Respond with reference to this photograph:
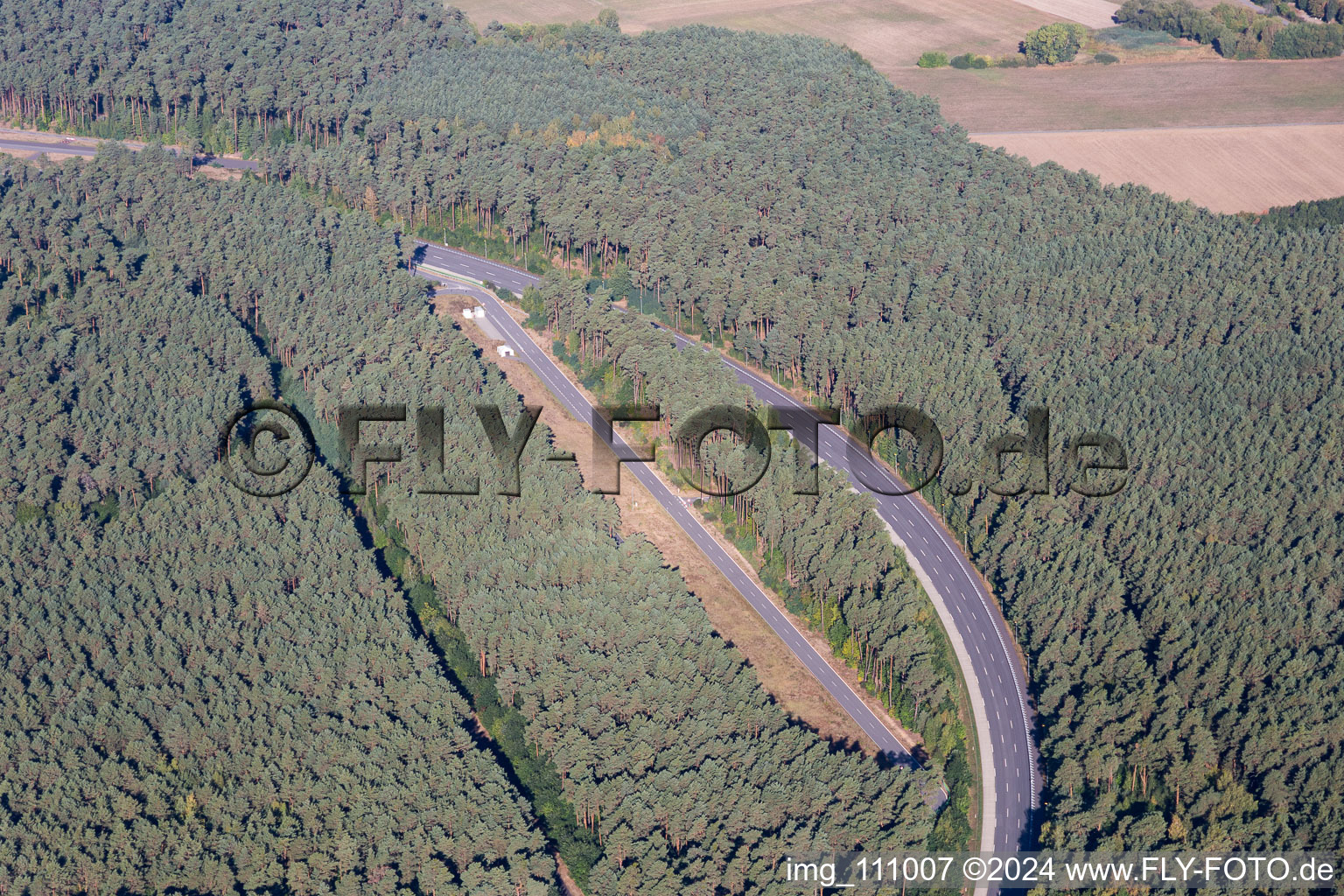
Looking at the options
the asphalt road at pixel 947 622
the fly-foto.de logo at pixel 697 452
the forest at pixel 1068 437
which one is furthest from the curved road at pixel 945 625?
the forest at pixel 1068 437

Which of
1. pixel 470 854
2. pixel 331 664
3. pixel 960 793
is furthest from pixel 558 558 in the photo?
pixel 960 793

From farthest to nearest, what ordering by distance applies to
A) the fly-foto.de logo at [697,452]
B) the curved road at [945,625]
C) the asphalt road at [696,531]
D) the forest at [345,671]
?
the fly-foto.de logo at [697,452] < the asphalt road at [696,531] < the curved road at [945,625] < the forest at [345,671]

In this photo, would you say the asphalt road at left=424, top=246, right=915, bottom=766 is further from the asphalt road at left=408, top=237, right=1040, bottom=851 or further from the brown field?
the brown field

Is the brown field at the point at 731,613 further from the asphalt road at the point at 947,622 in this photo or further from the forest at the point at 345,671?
the forest at the point at 345,671

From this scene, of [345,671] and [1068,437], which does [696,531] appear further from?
[345,671]

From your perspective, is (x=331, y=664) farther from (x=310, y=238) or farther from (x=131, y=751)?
(x=310, y=238)
